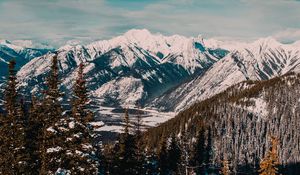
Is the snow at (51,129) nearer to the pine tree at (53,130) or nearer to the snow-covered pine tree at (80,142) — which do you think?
the pine tree at (53,130)

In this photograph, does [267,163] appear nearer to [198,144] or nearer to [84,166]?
[84,166]

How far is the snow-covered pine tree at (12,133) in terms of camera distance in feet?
155

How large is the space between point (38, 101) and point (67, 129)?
12.5 metres

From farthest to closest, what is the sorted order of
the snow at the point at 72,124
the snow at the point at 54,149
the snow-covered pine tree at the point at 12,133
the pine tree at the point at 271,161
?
the snow-covered pine tree at the point at 12,133 < the snow at the point at 54,149 < the snow at the point at 72,124 < the pine tree at the point at 271,161

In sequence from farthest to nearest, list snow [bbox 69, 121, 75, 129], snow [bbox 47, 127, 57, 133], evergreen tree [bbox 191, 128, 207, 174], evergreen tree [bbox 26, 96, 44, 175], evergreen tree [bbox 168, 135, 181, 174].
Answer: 1. evergreen tree [bbox 191, 128, 207, 174]
2. evergreen tree [bbox 168, 135, 181, 174]
3. evergreen tree [bbox 26, 96, 44, 175]
4. snow [bbox 47, 127, 57, 133]
5. snow [bbox 69, 121, 75, 129]

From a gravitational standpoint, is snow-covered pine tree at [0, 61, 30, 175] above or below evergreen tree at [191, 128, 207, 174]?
above

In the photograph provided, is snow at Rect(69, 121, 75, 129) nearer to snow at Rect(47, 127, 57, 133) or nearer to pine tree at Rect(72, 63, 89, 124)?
pine tree at Rect(72, 63, 89, 124)

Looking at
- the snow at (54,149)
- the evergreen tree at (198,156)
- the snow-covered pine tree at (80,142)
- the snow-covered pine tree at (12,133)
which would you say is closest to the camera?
the snow-covered pine tree at (80,142)

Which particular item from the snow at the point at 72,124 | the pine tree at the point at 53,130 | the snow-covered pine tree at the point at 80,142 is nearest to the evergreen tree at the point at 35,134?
the pine tree at the point at 53,130

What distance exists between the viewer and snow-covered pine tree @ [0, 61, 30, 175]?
4731cm

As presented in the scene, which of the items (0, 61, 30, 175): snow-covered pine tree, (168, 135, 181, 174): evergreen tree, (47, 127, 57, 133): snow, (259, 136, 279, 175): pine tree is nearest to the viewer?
(259, 136, 279, 175): pine tree

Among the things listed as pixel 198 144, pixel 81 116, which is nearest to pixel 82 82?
pixel 81 116

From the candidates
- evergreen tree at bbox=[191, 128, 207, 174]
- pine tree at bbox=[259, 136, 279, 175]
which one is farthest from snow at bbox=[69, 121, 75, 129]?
evergreen tree at bbox=[191, 128, 207, 174]

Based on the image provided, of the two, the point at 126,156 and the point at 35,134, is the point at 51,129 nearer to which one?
the point at 35,134
